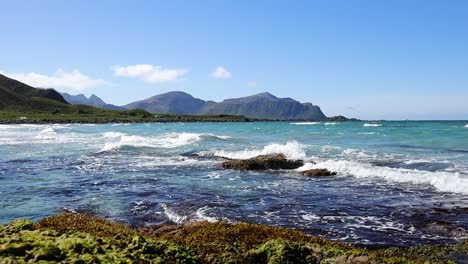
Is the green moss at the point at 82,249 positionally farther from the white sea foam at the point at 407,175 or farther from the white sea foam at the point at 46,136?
the white sea foam at the point at 46,136

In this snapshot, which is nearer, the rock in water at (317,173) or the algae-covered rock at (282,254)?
the algae-covered rock at (282,254)

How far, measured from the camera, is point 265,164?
31.8 metres

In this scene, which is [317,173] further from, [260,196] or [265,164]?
[260,196]

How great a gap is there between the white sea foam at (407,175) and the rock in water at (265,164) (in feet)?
3.69

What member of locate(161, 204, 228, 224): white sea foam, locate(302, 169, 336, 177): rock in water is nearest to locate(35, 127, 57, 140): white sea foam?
locate(302, 169, 336, 177): rock in water

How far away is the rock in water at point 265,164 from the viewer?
31.5 metres

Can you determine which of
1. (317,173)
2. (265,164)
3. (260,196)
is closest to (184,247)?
(260,196)

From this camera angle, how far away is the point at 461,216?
16.3 meters

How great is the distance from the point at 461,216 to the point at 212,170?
17.8 meters

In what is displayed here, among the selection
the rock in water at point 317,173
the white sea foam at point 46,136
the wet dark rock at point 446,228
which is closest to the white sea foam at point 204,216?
the wet dark rock at point 446,228

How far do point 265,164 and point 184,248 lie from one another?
24.1 meters

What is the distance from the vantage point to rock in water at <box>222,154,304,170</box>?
3145cm

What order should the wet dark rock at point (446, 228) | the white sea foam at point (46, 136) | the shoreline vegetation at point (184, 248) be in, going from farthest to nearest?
the white sea foam at point (46, 136)
the wet dark rock at point (446, 228)
the shoreline vegetation at point (184, 248)

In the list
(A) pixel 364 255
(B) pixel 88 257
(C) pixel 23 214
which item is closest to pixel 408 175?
(A) pixel 364 255
